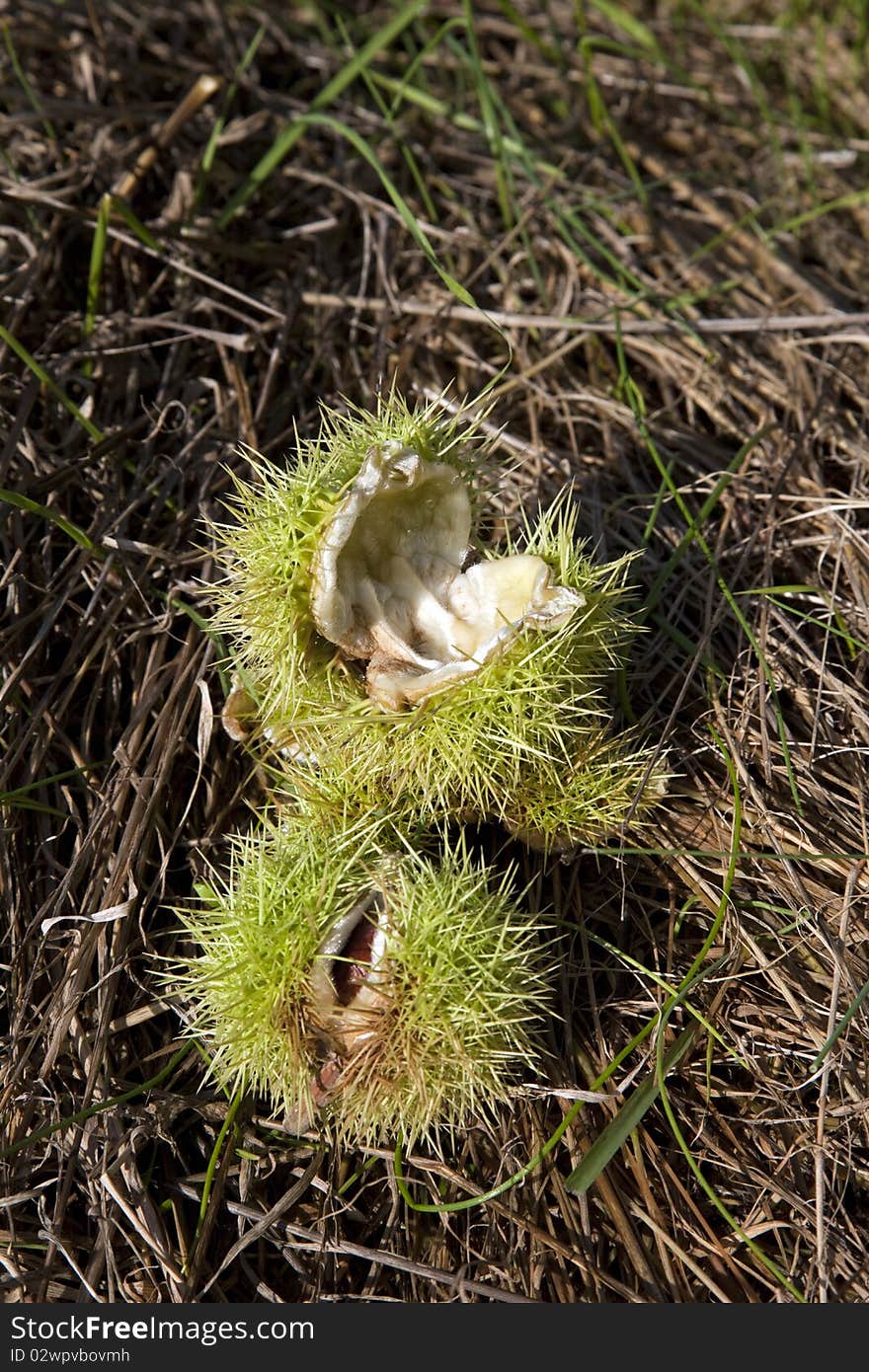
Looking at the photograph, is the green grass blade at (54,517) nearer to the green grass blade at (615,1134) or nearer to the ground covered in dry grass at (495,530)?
the ground covered in dry grass at (495,530)

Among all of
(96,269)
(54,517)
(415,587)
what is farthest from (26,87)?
(415,587)

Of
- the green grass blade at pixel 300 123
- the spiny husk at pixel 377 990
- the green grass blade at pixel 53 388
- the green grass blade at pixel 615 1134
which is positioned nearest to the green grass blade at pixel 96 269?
the green grass blade at pixel 53 388

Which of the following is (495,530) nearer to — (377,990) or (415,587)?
(415,587)

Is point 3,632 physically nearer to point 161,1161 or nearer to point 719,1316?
point 161,1161

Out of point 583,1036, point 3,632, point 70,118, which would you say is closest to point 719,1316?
point 583,1036

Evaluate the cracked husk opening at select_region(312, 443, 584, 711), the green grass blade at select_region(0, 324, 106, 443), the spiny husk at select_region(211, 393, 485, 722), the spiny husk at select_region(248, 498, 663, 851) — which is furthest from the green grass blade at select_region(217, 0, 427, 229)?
the spiny husk at select_region(248, 498, 663, 851)

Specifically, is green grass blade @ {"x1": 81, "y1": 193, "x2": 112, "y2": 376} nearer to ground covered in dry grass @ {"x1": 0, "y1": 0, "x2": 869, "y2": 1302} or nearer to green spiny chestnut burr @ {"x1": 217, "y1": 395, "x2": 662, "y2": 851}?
ground covered in dry grass @ {"x1": 0, "y1": 0, "x2": 869, "y2": 1302}
